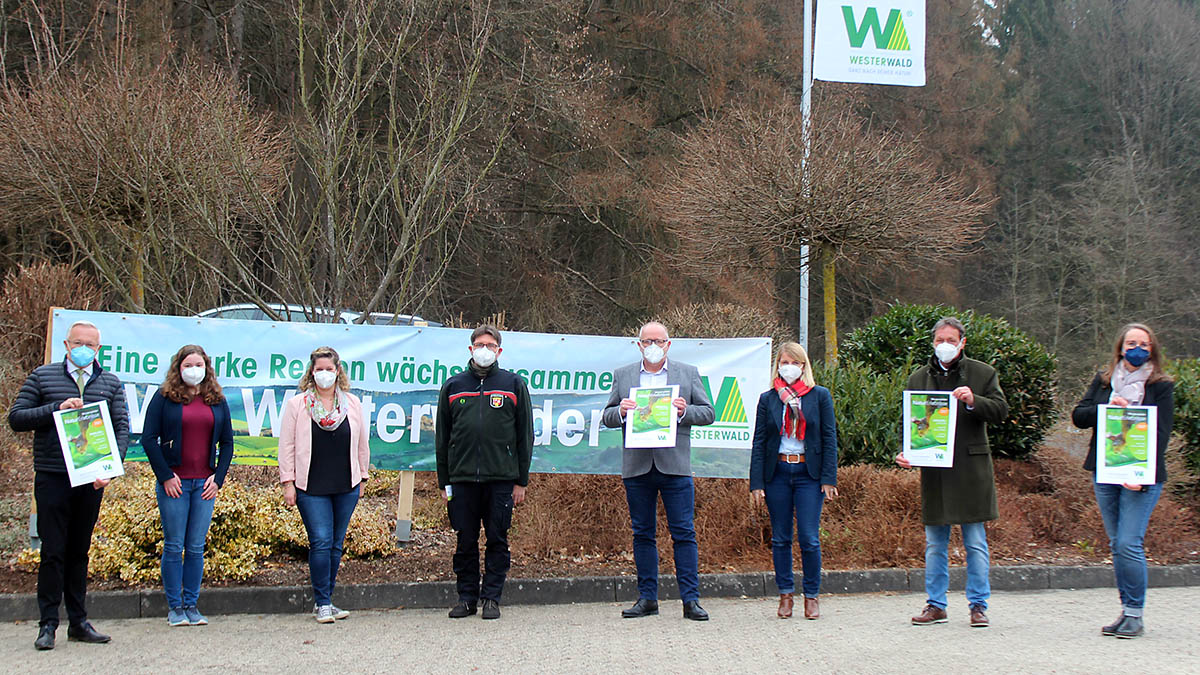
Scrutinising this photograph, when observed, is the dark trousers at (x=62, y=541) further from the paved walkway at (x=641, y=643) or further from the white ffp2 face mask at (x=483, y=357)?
the white ffp2 face mask at (x=483, y=357)

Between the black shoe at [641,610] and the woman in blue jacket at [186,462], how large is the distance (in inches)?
109

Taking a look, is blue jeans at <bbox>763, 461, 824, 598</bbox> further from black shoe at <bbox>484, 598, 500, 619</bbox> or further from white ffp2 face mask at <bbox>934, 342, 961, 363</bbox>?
black shoe at <bbox>484, 598, 500, 619</bbox>

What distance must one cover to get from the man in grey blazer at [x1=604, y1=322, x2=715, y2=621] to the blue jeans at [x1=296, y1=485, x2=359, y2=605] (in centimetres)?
185

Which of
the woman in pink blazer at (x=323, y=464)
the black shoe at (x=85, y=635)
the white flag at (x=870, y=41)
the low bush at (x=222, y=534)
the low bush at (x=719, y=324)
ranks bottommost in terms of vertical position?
the black shoe at (x=85, y=635)

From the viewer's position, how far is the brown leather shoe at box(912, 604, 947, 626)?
6.53 m

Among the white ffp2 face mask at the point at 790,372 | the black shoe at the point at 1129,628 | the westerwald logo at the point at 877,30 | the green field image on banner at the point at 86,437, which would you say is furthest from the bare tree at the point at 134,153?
the westerwald logo at the point at 877,30

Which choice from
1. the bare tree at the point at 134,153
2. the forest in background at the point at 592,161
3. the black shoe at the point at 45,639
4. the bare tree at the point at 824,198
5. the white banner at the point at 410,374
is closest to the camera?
the black shoe at the point at 45,639

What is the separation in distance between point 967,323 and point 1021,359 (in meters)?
0.73

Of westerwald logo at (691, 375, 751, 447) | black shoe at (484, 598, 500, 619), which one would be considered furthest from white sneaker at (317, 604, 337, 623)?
westerwald logo at (691, 375, 751, 447)

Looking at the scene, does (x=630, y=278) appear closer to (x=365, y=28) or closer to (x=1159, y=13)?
(x=365, y=28)

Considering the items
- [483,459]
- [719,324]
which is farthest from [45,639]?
[719,324]

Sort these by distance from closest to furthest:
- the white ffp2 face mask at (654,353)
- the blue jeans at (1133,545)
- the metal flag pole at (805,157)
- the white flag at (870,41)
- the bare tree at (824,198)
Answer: the blue jeans at (1133,545), the white ffp2 face mask at (654,353), the bare tree at (824,198), the metal flag pole at (805,157), the white flag at (870,41)

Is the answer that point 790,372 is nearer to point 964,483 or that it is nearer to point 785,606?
point 964,483

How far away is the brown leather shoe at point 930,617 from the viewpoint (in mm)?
6531
